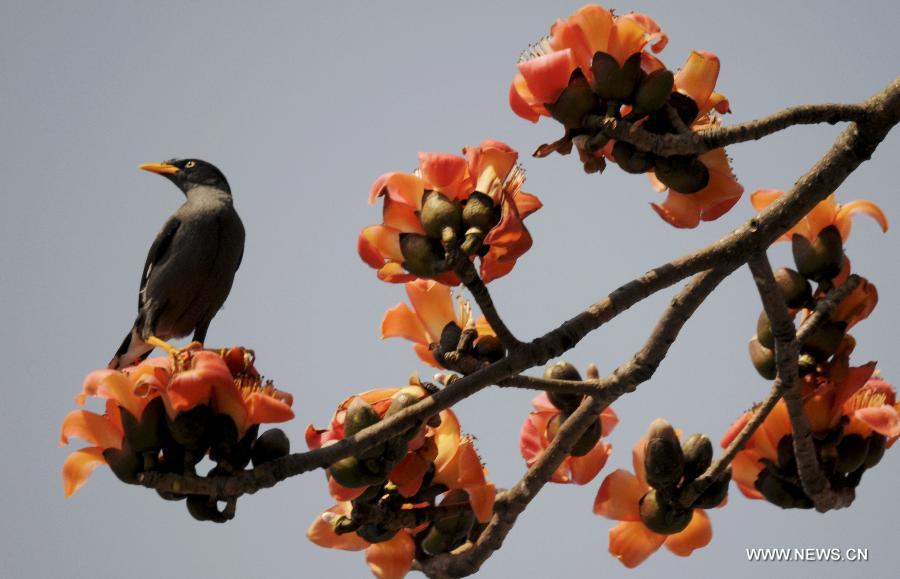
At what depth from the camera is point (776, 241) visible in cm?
321

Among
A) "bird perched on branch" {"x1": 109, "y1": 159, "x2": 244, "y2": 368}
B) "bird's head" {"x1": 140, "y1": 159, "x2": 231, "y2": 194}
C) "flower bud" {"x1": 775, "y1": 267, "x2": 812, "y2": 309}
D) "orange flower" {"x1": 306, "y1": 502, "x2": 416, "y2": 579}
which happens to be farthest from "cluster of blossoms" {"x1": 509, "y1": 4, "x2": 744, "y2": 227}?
"bird's head" {"x1": 140, "y1": 159, "x2": 231, "y2": 194}

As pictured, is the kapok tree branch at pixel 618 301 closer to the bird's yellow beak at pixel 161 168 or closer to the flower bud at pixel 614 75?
the flower bud at pixel 614 75

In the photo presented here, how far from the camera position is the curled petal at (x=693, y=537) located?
10.7 ft

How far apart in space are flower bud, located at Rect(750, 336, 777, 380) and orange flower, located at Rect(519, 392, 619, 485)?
0.41 metres

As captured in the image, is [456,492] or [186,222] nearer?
[456,492]

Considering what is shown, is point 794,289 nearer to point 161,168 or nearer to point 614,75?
point 614,75

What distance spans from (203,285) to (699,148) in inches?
168

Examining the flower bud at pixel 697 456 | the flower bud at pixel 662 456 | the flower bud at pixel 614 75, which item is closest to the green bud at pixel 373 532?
the flower bud at pixel 662 456

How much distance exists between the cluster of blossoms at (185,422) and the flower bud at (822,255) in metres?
1.49

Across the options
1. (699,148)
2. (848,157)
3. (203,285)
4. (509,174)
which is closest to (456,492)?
(509,174)

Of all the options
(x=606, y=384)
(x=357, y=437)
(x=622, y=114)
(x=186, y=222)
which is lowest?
(x=357, y=437)

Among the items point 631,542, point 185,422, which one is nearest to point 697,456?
point 631,542

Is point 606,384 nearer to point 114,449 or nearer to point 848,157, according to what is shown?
point 848,157

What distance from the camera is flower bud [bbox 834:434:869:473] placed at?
10.3ft
